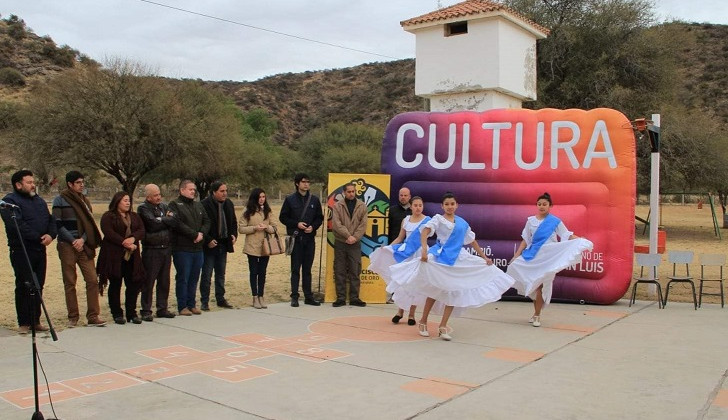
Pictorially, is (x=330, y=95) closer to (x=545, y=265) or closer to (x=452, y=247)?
(x=545, y=265)

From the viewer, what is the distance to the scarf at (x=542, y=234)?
8617mm

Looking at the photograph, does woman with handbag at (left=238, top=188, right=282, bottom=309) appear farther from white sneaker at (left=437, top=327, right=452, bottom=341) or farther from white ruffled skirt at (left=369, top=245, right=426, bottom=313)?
white sneaker at (left=437, top=327, right=452, bottom=341)

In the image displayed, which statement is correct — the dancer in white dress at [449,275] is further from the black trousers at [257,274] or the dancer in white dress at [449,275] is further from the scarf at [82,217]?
the scarf at [82,217]

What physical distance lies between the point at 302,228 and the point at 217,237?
1250 millimetres

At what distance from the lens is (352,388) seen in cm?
547

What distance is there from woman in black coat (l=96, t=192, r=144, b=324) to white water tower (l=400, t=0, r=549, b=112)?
8979 millimetres

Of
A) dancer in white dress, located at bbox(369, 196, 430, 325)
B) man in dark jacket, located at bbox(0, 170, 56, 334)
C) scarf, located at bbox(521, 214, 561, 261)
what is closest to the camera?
man in dark jacket, located at bbox(0, 170, 56, 334)

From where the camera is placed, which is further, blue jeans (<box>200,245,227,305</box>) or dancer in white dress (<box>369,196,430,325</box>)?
blue jeans (<box>200,245,227,305</box>)

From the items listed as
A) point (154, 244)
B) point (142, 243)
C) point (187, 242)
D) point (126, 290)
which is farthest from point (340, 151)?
point (126, 290)

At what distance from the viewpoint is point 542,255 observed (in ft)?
28.3

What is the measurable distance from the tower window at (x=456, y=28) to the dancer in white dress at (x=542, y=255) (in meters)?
8.27

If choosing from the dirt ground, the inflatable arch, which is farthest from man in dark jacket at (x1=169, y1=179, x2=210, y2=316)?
the inflatable arch

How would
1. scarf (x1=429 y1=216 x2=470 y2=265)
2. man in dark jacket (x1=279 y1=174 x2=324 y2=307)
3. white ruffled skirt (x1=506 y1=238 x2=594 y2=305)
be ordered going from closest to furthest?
scarf (x1=429 y1=216 x2=470 y2=265) → white ruffled skirt (x1=506 y1=238 x2=594 y2=305) → man in dark jacket (x1=279 y1=174 x2=324 y2=307)

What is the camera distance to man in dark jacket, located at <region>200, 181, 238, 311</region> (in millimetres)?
9375
